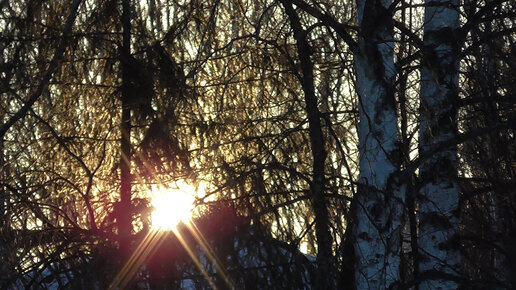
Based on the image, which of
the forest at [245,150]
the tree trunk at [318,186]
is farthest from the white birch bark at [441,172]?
the tree trunk at [318,186]

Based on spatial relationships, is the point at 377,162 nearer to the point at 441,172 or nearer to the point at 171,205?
the point at 441,172

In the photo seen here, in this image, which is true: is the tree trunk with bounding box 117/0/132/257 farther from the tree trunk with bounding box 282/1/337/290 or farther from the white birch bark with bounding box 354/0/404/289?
the white birch bark with bounding box 354/0/404/289

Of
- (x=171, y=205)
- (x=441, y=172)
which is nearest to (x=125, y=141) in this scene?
(x=171, y=205)

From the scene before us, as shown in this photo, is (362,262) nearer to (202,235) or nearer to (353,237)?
(353,237)

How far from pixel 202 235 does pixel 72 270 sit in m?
0.98

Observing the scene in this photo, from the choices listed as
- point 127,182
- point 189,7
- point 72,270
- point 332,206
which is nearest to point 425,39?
point 332,206

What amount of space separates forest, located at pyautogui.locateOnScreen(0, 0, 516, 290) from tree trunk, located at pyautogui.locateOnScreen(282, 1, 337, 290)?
0.06 feet

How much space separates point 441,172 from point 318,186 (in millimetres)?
1106

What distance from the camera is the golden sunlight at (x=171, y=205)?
5254 millimetres

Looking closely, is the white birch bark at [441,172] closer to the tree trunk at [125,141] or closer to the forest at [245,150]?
the forest at [245,150]

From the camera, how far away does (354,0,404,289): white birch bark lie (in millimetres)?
4531

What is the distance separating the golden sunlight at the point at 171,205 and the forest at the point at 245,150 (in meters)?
0.02

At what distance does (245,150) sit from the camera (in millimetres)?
6031

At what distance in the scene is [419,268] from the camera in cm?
513
